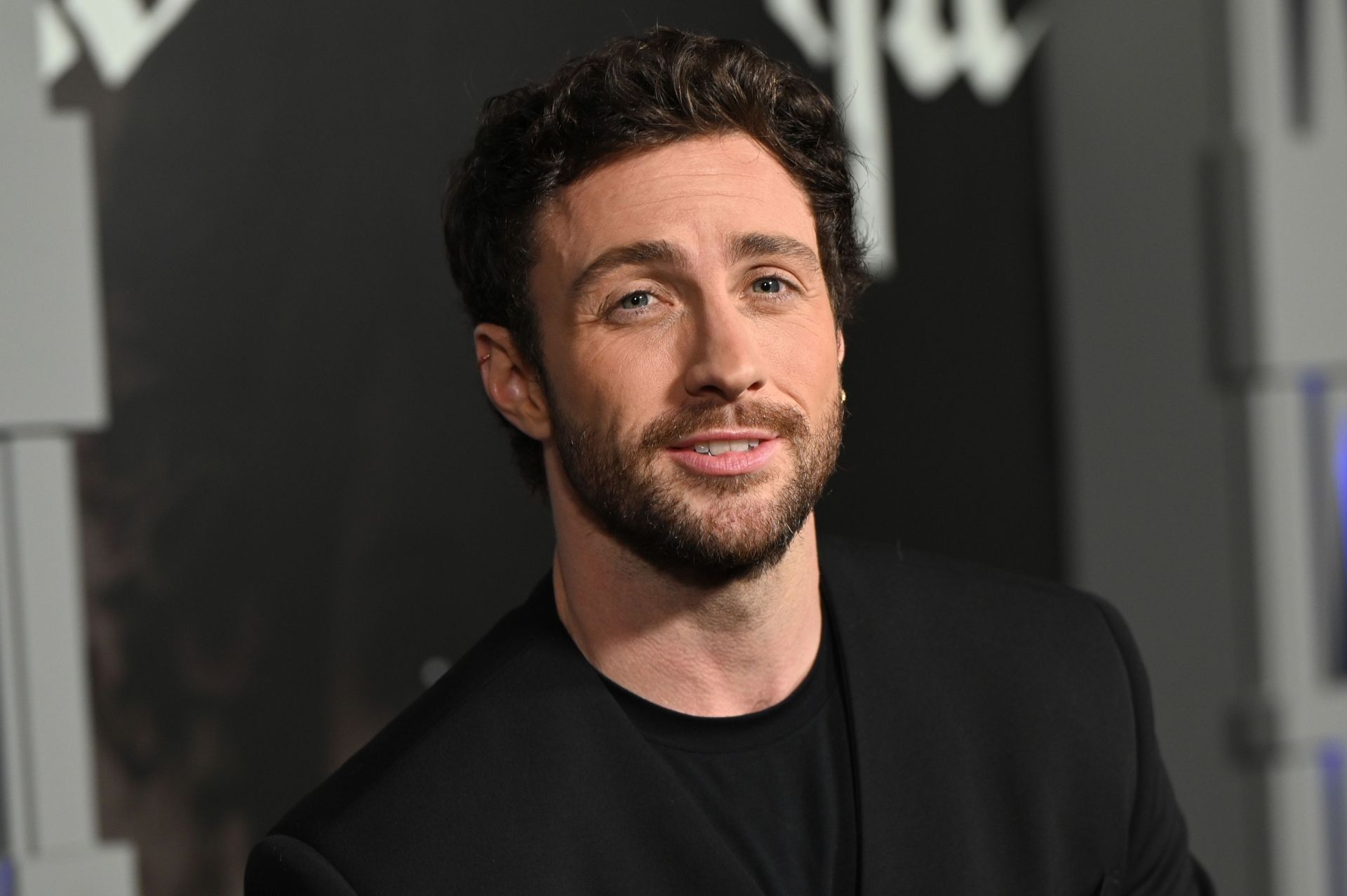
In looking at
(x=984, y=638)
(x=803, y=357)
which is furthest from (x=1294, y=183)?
(x=803, y=357)

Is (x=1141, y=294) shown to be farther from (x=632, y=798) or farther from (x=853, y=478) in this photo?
(x=632, y=798)

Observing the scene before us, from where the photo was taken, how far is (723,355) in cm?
110

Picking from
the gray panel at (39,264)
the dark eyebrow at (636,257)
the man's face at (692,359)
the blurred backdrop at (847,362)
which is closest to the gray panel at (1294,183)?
the blurred backdrop at (847,362)

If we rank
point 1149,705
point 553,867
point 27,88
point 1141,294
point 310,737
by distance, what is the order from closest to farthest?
point 553,867
point 1149,705
point 27,88
point 310,737
point 1141,294

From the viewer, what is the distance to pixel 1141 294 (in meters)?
2.10

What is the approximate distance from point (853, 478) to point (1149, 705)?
832 millimetres

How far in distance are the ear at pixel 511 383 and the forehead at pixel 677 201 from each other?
0.10 meters

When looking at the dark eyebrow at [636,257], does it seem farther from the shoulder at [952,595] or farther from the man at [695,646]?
the shoulder at [952,595]

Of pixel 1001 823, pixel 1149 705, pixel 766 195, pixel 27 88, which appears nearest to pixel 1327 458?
pixel 1149 705

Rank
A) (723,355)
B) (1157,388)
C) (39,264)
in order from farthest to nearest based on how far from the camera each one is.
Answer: (1157,388)
(39,264)
(723,355)

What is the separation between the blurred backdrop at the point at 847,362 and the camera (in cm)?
175

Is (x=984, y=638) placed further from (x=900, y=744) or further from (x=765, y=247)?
(x=765, y=247)

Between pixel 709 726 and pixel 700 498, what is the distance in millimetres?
191

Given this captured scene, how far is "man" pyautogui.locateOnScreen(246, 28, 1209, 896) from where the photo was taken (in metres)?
1.12
